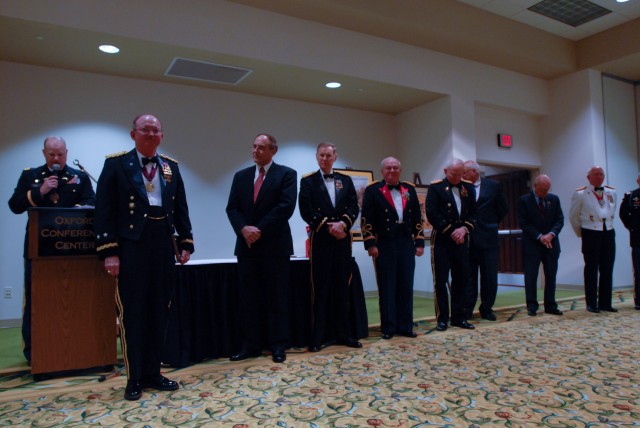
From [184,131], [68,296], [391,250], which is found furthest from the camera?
[184,131]

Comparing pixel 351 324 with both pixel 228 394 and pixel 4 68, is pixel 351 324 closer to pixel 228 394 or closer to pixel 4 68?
pixel 228 394

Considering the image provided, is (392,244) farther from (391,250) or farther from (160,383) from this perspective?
(160,383)

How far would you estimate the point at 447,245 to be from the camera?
4324 mm

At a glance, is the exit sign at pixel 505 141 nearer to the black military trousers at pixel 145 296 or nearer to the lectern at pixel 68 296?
the black military trousers at pixel 145 296

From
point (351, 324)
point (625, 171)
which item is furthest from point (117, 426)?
point (625, 171)

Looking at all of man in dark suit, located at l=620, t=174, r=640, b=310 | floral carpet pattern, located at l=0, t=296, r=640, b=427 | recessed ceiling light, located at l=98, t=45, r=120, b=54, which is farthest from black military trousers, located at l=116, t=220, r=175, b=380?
man in dark suit, located at l=620, t=174, r=640, b=310

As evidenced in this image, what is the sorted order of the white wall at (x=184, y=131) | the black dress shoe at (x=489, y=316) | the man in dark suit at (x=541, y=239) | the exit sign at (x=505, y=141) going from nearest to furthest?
the black dress shoe at (x=489, y=316) → the man in dark suit at (x=541, y=239) → the white wall at (x=184, y=131) → the exit sign at (x=505, y=141)

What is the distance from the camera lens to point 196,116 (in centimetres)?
624

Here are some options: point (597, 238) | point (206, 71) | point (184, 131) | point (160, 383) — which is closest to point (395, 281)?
point (160, 383)

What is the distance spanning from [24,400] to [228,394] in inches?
42.4

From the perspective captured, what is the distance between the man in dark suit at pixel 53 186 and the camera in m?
3.45

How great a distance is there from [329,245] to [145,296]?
1424mm

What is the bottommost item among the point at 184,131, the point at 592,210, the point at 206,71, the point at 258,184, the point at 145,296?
the point at 145,296

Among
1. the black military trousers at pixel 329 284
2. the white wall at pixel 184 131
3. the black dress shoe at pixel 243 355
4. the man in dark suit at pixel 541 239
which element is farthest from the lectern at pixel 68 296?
the man in dark suit at pixel 541 239
